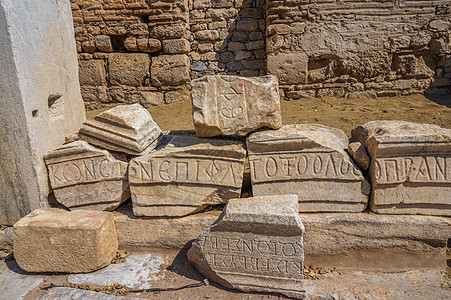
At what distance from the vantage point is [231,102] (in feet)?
8.47

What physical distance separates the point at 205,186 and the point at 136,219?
72 cm

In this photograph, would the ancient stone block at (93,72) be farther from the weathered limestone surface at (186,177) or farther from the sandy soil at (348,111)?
the weathered limestone surface at (186,177)

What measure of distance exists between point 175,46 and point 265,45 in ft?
5.96

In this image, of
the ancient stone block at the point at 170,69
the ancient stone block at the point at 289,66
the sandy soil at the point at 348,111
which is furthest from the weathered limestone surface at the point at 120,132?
the ancient stone block at the point at 289,66

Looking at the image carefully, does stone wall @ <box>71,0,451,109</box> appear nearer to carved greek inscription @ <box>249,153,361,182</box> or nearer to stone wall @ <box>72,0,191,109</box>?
stone wall @ <box>72,0,191,109</box>

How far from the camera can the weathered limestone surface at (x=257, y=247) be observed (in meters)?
2.25

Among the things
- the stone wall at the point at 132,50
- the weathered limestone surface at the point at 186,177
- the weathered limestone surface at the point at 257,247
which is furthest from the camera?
the stone wall at the point at 132,50

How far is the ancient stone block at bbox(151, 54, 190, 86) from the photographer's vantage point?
20.4 ft

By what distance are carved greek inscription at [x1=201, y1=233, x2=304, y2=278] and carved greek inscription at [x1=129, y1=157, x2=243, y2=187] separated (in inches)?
20.3

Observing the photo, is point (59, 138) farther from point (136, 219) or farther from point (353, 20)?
point (353, 20)

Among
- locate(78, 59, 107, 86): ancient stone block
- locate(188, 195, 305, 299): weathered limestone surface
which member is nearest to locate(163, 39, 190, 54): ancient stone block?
locate(78, 59, 107, 86): ancient stone block

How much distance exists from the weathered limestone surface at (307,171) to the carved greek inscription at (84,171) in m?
1.23

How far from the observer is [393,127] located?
273cm

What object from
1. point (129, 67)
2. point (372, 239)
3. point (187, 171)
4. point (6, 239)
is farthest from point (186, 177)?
point (129, 67)
